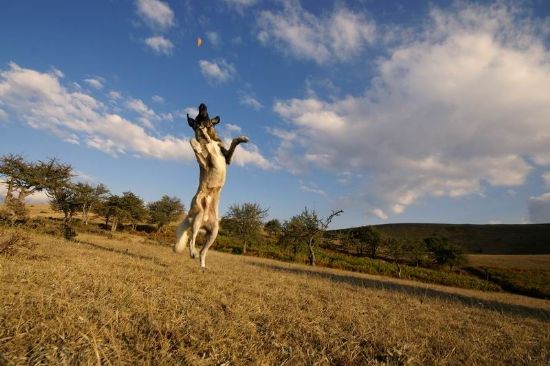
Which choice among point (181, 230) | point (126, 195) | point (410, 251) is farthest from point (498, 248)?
point (181, 230)

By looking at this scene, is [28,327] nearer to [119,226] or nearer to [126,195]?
[126,195]

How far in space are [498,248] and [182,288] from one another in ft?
354

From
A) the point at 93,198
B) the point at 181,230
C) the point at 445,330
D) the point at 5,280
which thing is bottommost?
the point at 445,330

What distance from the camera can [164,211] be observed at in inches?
3059

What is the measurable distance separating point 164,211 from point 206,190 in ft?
238

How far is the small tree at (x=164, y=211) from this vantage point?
75.4 metres

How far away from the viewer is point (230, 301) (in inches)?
187

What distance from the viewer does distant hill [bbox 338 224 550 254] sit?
89.9 m

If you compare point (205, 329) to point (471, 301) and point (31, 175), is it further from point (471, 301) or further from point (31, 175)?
point (31, 175)

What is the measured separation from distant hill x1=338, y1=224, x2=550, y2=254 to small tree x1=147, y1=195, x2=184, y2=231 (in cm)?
4690

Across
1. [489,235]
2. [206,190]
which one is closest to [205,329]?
[206,190]

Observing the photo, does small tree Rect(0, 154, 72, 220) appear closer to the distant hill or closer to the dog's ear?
the dog's ear

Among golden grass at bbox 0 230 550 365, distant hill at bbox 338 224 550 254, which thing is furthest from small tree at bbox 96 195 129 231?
golden grass at bbox 0 230 550 365

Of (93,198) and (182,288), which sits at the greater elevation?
(93,198)
